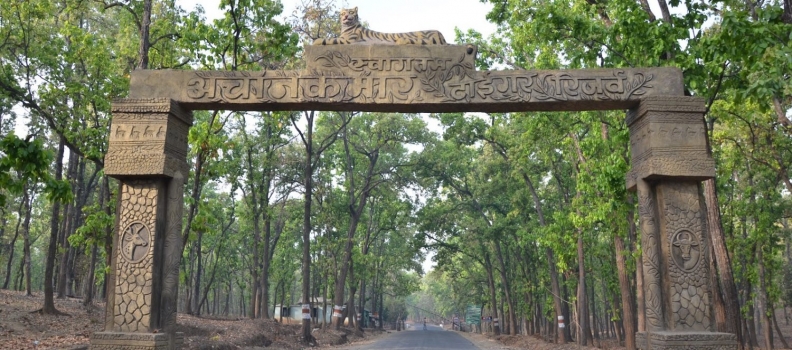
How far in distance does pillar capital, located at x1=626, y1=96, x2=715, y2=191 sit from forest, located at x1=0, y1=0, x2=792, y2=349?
50 centimetres

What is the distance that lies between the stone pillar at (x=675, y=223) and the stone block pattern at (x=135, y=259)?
5.54 meters

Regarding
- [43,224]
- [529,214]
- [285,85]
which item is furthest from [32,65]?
[43,224]

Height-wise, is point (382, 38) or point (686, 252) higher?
point (382, 38)

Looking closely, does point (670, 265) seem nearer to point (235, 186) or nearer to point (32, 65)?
point (32, 65)

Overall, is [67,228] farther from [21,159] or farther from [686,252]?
[686,252]

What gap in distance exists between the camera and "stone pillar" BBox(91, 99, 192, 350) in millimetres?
6066

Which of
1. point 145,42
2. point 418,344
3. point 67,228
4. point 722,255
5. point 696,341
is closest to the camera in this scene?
point 696,341

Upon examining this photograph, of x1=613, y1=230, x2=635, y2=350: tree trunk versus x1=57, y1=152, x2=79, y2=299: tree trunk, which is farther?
x1=57, y1=152, x2=79, y2=299: tree trunk

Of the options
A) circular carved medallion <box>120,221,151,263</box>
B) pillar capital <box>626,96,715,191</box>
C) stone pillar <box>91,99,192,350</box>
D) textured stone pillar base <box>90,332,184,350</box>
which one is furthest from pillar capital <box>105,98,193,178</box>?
pillar capital <box>626,96,715,191</box>

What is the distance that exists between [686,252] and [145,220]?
6.02 meters

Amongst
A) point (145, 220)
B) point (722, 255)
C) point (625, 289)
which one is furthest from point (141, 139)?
point (625, 289)

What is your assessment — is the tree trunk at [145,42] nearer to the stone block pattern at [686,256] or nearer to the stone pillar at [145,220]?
the stone pillar at [145,220]

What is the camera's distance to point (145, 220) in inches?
246

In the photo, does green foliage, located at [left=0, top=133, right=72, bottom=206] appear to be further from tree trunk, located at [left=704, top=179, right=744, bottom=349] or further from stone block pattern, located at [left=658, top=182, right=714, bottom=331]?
tree trunk, located at [left=704, top=179, right=744, bottom=349]
